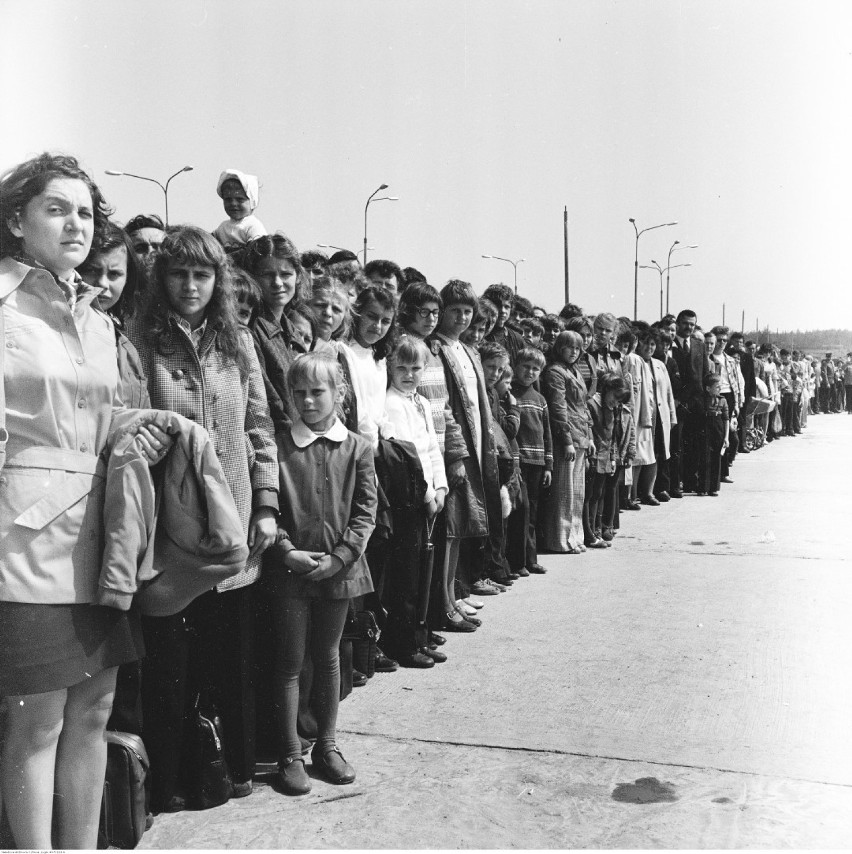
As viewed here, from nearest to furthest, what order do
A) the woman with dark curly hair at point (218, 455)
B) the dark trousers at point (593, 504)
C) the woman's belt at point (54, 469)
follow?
the woman's belt at point (54, 469) → the woman with dark curly hair at point (218, 455) → the dark trousers at point (593, 504)

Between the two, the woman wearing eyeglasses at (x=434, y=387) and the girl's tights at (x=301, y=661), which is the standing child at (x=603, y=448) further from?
the girl's tights at (x=301, y=661)

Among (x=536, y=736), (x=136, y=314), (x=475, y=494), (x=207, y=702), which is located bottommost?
(x=536, y=736)

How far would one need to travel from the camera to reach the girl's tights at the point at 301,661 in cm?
362

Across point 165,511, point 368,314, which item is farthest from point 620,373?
point 165,511

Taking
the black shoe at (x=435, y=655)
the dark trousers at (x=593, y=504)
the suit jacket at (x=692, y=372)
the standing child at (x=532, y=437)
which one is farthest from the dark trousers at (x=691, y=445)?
the black shoe at (x=435, y=655)

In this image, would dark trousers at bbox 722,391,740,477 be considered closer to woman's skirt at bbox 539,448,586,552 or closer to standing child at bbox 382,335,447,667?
woman's skirt at bbox 539,448,586,552

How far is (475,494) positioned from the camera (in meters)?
5.88

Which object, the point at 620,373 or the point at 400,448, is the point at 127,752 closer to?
the point at 400,448

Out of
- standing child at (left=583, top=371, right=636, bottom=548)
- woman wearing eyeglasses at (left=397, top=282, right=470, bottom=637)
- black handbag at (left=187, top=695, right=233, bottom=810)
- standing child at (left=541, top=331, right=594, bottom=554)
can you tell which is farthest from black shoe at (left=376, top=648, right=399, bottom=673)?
standing child at (left=583, top=371, right=636, bottom=548)

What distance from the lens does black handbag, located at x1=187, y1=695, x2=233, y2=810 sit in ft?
10.9

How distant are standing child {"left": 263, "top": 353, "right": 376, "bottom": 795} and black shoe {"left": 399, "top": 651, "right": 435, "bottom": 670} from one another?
4.09ft

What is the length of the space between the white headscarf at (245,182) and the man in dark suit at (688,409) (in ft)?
23.5

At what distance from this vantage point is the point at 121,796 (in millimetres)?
2908

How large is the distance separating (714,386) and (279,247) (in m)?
8.69
